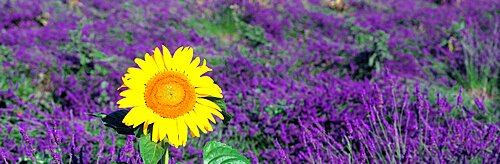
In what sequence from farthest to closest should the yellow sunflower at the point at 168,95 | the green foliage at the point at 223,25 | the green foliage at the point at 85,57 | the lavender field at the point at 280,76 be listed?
1. the green foliage at the point at 223,25
2. the green foliage at the point at 85,57
3. the lavender field at the point at 280,76
4. the yellow sunflower at the point at 168,95

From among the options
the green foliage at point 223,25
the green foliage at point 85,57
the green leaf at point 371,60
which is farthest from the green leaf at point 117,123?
the green foliage at point 223,25

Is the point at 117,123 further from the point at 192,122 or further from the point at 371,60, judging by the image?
the point at 371,60

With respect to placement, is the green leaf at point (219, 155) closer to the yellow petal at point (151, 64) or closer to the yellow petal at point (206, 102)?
the yellow petal at point (206, 102)

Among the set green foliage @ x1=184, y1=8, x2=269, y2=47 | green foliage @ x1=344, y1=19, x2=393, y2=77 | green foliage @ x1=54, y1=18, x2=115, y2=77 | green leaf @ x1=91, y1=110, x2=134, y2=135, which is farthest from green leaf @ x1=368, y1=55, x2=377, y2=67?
green leaf @ x1=91, y1=110, x2=134, y2=135

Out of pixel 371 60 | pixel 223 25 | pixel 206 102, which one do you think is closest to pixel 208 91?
pixel 206 102

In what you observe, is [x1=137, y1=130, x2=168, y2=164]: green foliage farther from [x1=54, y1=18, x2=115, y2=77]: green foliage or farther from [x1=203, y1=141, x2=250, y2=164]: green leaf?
[x1=54, y1=18, x2=115, y2=77]: green foliage

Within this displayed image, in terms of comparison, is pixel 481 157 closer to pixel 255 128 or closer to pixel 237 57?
pixel 255 128

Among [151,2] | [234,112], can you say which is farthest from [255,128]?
[151,2]
